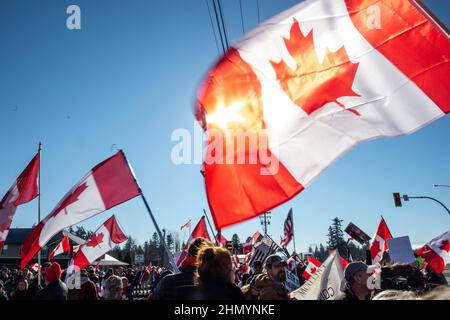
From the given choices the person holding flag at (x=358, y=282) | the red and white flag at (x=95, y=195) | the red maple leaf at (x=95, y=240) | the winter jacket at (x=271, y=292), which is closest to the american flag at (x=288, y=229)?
the red maple leaf at (x=95, y=240)

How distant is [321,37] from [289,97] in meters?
0.77

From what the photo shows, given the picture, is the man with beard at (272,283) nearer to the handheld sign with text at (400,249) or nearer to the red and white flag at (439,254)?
the handheld sign with text at (400,249)

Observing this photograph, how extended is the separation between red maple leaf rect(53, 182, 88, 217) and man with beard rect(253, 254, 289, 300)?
3.51 metres

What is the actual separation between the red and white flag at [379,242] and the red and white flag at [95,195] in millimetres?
8959

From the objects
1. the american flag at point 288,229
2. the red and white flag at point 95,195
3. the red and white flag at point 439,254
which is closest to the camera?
the red and white flag at point 95,195

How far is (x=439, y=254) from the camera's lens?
11.7 m

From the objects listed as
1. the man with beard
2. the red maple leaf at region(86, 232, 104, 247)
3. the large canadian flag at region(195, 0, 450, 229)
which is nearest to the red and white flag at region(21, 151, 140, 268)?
the man with beard

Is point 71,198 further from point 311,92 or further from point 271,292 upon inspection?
point 311,92

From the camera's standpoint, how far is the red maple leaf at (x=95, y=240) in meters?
13.2

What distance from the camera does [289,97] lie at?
416cm

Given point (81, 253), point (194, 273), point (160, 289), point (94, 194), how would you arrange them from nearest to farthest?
point (160, 289)
point (194, 273)
point (94, 194)
point (81, 253)

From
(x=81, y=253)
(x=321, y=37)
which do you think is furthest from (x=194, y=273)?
(x=81, y=253)

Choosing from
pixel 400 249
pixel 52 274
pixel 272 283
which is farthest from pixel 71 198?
pixel 400 249
